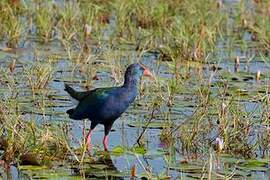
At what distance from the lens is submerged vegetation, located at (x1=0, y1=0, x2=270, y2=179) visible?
6625 mm

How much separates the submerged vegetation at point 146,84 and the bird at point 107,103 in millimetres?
171

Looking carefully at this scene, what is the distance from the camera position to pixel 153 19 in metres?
13.2

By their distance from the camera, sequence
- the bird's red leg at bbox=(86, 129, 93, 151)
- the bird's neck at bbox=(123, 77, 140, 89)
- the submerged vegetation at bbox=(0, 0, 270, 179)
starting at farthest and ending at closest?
the bird's neck at bbox=(123, 77, 140, 89)
the bird's red leg at bbox=(86, 129, 93, 151)
the submerged vegetation at bbox=(0, 0, 270, 179)

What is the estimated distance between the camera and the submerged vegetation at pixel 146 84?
662cm

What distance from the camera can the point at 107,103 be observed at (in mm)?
7148

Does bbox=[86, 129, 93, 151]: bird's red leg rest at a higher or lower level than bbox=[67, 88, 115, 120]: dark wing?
lower

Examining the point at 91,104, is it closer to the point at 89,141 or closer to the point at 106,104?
the point at 106,104

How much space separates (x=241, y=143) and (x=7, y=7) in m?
5.69

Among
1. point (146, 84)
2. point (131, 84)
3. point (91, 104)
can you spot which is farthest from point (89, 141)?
point (146, 84)

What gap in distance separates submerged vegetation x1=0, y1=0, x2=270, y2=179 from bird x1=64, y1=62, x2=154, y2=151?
0.56 feet

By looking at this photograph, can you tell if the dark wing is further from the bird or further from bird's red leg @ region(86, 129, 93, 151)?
bird's red leg @ region(86, 129, 93, 151)

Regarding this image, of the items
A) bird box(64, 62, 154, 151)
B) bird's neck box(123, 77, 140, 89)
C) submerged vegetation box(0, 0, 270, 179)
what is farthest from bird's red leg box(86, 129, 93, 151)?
bird's neck box(123, 77, 140, 89)

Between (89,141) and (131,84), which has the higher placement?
(131,84)

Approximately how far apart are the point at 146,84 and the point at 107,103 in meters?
2.20
